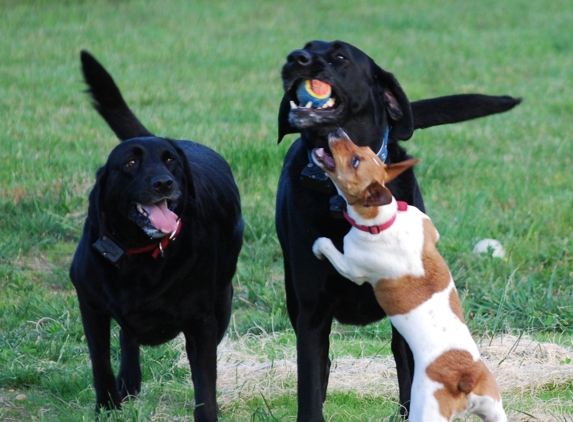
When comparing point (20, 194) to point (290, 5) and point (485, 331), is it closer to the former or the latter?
point (485, 331)

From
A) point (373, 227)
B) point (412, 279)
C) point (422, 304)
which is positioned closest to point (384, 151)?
point (373, 227)

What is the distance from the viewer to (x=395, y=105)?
4.42m

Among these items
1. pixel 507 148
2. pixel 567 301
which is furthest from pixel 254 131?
pixel 567 301

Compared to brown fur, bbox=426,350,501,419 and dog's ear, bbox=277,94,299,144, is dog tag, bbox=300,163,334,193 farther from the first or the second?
brown fur, bbox=426,350,501,419

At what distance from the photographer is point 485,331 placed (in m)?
5.79

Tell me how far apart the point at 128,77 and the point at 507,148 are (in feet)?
17.2

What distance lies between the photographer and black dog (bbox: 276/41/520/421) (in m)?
4.07

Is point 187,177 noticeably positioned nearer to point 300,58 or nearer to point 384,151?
point 300,58

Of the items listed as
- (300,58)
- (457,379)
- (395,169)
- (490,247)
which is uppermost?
(300,58)

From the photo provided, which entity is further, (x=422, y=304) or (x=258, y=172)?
(x=258, y=172)

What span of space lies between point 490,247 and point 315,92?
307 cm

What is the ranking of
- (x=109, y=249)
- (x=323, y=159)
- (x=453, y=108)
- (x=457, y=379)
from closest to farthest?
(x=457, y=379) < (x=323, y=159) < (x=109, y=249) < (x=453, y=108)

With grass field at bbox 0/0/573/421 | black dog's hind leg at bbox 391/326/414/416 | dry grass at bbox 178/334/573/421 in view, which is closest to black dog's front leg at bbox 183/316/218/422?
grass field at bbox 0/0/573/421

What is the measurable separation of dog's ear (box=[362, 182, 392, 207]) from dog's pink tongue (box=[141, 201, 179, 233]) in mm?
1029
